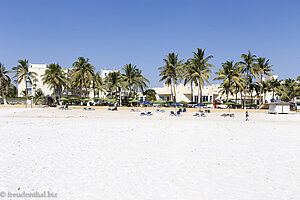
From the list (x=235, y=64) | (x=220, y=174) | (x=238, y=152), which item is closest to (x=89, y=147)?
(x=220, y=174)

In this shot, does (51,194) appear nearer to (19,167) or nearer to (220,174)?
(19,167)

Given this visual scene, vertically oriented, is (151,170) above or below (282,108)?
below

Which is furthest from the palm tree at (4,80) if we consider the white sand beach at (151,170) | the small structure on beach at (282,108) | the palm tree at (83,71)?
the small structure on beach at (282,108)

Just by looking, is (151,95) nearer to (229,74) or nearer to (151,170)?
(229,74)

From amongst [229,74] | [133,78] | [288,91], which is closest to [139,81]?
[133,78]

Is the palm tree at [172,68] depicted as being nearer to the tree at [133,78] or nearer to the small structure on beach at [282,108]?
the tree at [133,78]

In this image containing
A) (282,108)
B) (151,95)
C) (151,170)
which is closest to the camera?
(151,170)

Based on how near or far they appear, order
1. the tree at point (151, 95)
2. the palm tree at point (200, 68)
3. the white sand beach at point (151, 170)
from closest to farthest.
Answer: the white sand beach at point (151, 170), the palm tree at point (200, 68), the tree at point (151, 95)

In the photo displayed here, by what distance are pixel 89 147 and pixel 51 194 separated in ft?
13.1

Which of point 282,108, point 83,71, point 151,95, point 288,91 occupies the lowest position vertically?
point 282,108

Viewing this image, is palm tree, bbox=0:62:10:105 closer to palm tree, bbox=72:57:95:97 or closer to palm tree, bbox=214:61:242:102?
palm tree, bbox=72:57:95:97

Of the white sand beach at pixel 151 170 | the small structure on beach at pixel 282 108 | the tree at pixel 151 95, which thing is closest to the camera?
the white sand beach at pixel 151 170

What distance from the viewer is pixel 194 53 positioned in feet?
147

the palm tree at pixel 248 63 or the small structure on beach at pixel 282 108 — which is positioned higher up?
the palm tree at pixel 248 63
